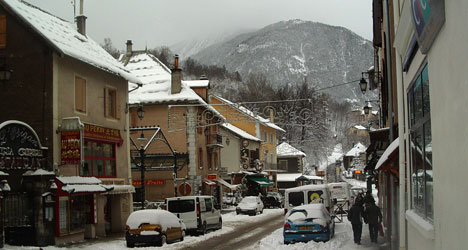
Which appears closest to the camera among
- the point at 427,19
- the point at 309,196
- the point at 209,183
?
the point at 427,19

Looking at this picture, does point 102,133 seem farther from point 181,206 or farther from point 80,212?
point 181,206

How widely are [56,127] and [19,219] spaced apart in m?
4.15

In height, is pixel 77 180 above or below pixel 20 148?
below

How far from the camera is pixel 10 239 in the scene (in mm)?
19781

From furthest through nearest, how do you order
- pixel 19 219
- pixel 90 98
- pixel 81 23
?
1. pixel 81 23
2. pixel 90 98
3. pixel 19 219

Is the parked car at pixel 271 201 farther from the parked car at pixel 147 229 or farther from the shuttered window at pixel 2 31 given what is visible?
the shuttered window at pixel 2 31

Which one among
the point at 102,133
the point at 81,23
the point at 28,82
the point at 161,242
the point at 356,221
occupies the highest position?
the point at 81,23

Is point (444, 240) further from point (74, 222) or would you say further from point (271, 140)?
point (271, 140)

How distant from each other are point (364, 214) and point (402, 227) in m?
10.9

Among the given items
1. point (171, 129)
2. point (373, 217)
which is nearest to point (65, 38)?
point (373, 217)

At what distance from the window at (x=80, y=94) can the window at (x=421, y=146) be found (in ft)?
59.3

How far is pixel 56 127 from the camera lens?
22375 mm

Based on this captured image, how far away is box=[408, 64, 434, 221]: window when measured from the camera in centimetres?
679

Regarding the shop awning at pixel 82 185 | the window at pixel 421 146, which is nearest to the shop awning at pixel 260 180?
the shop awning at pixel 82 185
